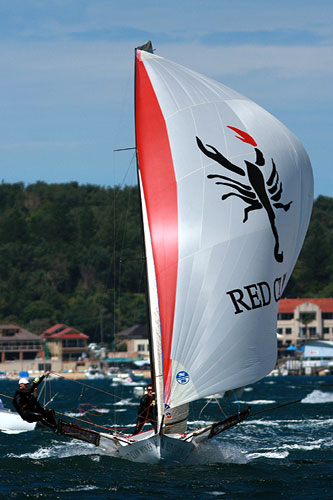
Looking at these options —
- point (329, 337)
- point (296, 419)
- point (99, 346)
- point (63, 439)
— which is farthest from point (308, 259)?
point (63, 439)

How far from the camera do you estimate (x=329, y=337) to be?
517ft

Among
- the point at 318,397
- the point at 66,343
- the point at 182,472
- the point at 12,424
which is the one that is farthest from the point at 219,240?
the point at 66,343

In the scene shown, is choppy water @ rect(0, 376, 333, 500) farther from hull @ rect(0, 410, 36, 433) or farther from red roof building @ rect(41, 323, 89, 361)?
red roof building @ rect(41, 323, 89, 361)

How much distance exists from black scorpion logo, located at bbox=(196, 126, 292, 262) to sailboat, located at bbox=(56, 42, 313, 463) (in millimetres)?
27

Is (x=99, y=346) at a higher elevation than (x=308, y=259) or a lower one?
lower

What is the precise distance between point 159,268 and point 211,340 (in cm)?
236

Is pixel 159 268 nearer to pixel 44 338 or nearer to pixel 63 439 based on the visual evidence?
pixel 63 439

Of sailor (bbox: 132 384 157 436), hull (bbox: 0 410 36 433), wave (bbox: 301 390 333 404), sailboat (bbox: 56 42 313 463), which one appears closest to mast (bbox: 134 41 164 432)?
sailboat (bbox: 56 42 313 463)

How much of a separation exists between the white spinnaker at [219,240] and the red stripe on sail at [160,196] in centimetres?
18

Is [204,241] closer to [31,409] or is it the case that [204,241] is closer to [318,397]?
[31,409]

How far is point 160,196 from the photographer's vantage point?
86.2ft

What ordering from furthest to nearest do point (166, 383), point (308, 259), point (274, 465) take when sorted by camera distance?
point (308, 259) < point (274, 465) < point (166, 383)

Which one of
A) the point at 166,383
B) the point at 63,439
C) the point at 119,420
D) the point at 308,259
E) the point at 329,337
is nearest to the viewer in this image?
the point at 166,383

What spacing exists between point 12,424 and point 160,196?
1804 centimetres
